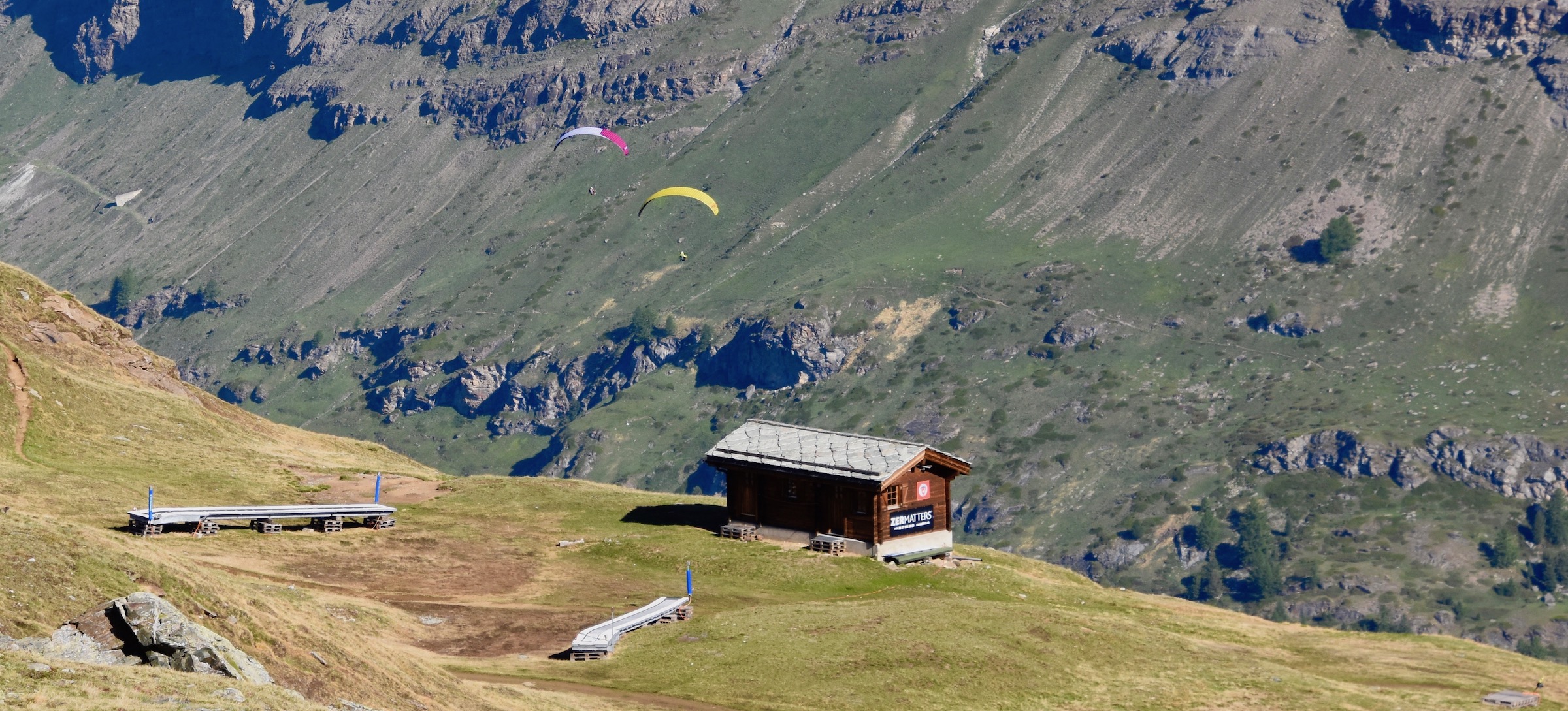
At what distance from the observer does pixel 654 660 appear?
6025cm

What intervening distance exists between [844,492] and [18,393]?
4056 cm

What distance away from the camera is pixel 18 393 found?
86.3 meters

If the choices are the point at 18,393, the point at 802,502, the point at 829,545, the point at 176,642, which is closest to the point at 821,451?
the point at 802,502

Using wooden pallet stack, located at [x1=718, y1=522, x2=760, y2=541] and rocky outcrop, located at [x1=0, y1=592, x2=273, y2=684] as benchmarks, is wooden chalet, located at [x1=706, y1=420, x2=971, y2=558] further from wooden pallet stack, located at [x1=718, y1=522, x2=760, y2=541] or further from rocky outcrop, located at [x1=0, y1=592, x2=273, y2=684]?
rocky outcrop, located at [x1=0, y1=592, x2=273, y2=684]

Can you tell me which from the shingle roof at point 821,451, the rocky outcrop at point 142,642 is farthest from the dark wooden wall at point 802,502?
the rocky outcrop at point 142,642

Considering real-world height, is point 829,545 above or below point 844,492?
below

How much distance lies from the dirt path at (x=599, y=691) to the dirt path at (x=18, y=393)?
119ft

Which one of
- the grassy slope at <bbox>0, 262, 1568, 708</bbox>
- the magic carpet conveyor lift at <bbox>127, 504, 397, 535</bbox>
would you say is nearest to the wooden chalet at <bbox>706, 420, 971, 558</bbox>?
the grassy slope at <bbox>0, 262, 1568, 708</bbox>

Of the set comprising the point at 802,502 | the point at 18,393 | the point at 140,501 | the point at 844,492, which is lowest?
the point at 140,501

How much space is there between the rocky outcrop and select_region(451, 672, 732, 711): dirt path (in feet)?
41.3

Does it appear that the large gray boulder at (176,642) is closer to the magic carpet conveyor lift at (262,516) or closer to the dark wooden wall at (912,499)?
the magic carpet conveyor lift at (262,516)

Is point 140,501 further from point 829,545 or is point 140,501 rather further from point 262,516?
point 829,545

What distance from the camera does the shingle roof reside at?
79125 mm

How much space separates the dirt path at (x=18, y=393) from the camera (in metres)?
83.2
